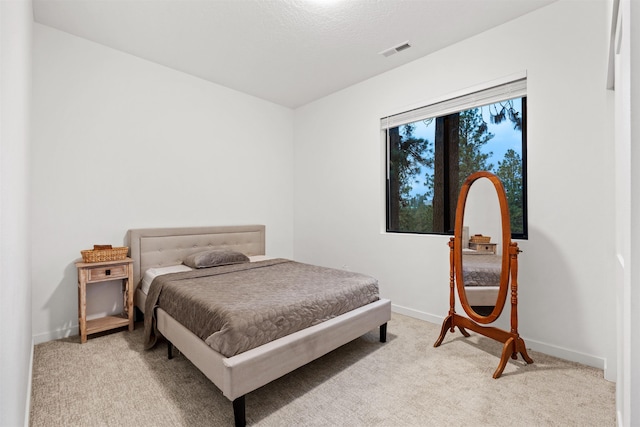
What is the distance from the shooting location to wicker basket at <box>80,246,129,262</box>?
2.70 metres

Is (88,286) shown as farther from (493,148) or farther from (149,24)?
(493,148)

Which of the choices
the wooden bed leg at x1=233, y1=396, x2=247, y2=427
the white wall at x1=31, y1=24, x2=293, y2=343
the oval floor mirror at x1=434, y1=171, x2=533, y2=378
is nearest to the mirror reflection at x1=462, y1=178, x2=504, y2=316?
the oval floor mirror at x1=434, y1=171, x2=533, y2=378

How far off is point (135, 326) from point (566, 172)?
4136 millimetres

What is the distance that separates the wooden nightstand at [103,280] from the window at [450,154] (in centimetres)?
285

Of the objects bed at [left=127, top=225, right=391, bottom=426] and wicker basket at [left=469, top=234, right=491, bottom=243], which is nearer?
bed at [left=127, top=225, right=391, bottom=426]

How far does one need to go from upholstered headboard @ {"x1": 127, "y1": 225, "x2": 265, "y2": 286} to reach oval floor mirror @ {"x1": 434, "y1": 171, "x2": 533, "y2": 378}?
2598 mm

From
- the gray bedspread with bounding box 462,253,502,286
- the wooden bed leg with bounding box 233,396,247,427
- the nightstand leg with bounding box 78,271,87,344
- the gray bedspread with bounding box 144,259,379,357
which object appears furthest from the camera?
the nightstand leg with bounding box 78,271,87,344

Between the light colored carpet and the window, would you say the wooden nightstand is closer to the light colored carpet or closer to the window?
the light colored carpet

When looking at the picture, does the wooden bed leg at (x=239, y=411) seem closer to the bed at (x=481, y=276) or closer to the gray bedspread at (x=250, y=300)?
the gray bedspread at (x=250, y=300)

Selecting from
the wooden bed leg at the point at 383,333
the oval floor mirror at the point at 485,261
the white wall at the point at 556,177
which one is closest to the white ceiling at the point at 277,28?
the white wall at the point at 556,177

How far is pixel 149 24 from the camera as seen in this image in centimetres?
268

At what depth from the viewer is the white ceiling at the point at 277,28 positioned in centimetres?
244

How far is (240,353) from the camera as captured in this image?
1695 millimetres

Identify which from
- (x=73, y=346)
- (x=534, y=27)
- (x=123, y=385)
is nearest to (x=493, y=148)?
(x=534, y=27)
